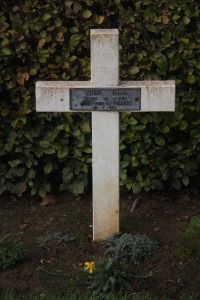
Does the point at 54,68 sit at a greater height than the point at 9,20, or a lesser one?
lesser

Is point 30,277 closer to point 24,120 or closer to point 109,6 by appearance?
point 24,120

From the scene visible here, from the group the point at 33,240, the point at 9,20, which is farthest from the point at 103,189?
the point at 9,20

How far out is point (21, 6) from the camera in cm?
565

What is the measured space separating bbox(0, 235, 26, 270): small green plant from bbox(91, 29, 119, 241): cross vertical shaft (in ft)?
1.87

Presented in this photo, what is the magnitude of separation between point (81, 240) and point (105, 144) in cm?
76

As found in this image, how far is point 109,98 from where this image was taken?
16.3ft

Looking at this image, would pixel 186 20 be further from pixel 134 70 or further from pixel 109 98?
pixel 109 98

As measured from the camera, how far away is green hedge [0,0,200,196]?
5.57 m

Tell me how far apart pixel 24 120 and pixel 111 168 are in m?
1.05

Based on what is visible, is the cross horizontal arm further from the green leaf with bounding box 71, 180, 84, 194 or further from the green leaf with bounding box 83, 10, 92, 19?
the green leaf with bounding box 71, 180, 84, 194

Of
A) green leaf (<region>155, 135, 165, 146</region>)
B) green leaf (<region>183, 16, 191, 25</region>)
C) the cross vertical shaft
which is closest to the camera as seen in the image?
the cross vertical shaft

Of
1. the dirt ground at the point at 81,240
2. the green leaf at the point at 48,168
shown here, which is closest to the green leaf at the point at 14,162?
the green leaf at the point at 48,168

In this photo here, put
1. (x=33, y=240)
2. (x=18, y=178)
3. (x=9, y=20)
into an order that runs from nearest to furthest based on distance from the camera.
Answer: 1. (x=33, y=240)
2. (x=9, y=20)
3. (x=18, y=178)

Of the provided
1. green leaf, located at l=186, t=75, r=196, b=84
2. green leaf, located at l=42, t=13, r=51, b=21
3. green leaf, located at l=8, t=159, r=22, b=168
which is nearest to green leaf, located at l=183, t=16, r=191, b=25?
green leaf, located at l=186, t=75, r=196, b=84
